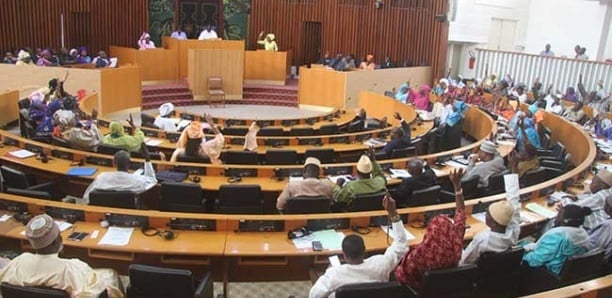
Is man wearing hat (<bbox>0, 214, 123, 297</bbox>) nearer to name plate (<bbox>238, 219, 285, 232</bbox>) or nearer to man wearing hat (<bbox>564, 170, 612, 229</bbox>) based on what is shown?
name plate (<bbox>238, 219, 285, 232</bbox>)

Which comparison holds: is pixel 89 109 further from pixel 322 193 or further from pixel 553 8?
pixel 553 8

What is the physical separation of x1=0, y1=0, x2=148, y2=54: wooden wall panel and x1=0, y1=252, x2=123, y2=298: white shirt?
1442 cm

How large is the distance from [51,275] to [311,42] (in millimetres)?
16548

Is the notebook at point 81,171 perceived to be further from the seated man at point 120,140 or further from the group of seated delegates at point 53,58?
the group of seated delegates at point 53,58

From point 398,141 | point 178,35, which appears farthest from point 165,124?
point 178,35

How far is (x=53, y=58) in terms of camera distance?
1478 cm

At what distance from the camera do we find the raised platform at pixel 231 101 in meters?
15.1

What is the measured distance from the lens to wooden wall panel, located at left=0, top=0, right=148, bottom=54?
51.4 ft

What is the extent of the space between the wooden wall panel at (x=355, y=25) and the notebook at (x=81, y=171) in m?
12.6

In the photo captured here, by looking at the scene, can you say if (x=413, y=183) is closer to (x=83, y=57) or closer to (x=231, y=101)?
(x=231, y=101)

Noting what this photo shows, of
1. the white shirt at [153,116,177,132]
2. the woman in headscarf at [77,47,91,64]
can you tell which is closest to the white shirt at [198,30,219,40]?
the woman in headscarf at [77,47,91,64]

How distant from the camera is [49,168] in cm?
687

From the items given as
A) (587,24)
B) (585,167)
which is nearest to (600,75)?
(587,24)

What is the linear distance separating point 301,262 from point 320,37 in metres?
15.2
